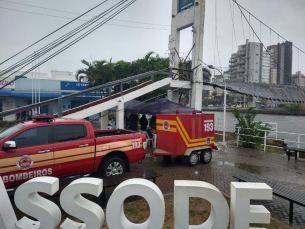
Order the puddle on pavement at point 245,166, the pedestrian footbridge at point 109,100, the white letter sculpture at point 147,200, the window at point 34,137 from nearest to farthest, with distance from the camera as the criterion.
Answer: the white letter sculpture at point 147,200
the window at point 34,137
the puddle on pavement at point 245,166
the pedestrian footbridge at point 109,100

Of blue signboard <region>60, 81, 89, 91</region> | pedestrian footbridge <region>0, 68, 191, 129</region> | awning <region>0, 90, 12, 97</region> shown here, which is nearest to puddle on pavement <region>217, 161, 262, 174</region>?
pedestrian footbridge <region>0, 68, 191, 129</region>

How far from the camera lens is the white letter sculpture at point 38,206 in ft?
10.9

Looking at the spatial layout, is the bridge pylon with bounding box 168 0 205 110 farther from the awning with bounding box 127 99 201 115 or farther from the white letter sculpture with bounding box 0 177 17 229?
the white letter sculpture with bounding box 0 177 17 229

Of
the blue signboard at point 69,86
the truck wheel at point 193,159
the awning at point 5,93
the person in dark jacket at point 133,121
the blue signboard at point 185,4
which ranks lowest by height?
the truck wheel at point 193,159

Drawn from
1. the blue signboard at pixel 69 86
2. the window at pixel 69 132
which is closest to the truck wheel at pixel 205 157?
the window at pixel 69 132

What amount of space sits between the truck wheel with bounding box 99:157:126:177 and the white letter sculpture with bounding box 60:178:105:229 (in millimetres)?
2417

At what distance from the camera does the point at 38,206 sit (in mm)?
3357

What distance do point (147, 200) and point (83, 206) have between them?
38.1 inches

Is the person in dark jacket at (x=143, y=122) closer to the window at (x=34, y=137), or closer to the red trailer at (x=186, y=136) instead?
the red trailer at (x=186, y=136)

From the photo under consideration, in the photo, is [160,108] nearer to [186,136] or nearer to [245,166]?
[186,136]

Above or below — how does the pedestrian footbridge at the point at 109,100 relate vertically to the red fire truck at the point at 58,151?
above

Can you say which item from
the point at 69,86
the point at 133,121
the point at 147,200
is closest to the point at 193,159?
the point at 147,200

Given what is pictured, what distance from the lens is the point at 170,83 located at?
43.3 ft

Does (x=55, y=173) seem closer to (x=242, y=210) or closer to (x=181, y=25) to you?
(x=242, y=210)
